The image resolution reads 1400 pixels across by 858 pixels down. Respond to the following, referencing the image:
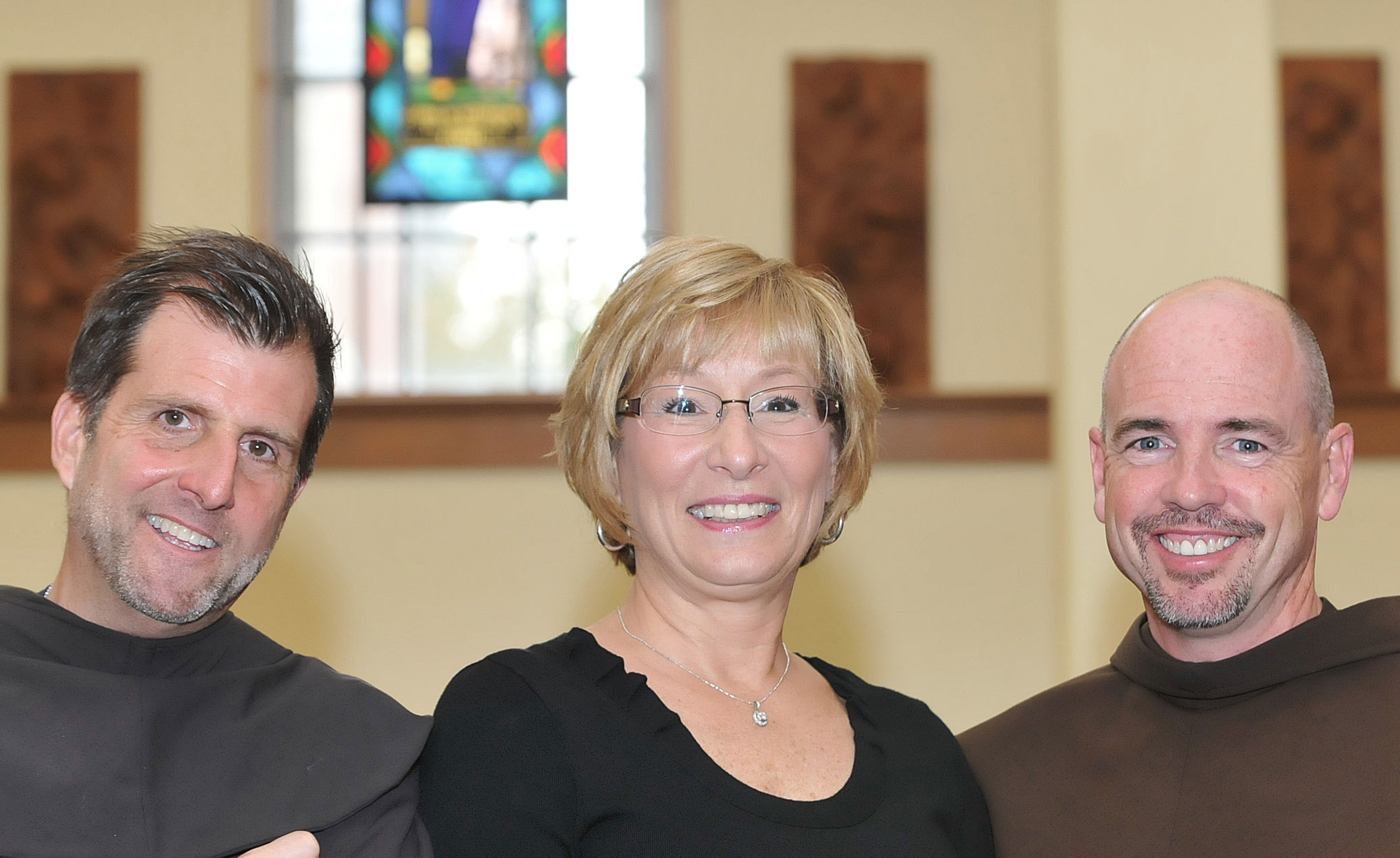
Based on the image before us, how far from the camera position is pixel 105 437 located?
209 centimetres

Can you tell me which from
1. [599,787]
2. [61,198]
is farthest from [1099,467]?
[61,198]

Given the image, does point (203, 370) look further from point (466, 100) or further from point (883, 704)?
point (466, 100)

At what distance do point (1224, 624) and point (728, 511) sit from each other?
881mm

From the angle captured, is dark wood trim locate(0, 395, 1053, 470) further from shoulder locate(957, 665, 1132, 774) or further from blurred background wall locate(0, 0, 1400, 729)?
shoulder locate(957, 665, 1132, 774)

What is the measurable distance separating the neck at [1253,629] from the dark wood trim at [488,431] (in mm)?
2911

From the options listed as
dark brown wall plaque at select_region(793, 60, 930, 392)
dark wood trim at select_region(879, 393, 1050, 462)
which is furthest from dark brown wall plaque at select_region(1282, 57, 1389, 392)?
dark brown wall plaque at select_region(793, 60, 930, 392)

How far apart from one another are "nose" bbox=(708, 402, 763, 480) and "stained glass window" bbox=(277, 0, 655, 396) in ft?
11.9

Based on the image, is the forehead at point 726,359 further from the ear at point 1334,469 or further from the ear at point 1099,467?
the ear at point 1334,469

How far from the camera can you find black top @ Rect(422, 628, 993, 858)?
6.59 feet

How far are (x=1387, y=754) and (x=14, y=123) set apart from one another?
17.6 feet

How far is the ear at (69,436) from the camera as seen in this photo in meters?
2.13

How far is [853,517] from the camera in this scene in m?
5.41

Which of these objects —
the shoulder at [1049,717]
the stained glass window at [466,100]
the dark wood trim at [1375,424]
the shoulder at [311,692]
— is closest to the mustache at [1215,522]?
the shoulder at [1049,717]

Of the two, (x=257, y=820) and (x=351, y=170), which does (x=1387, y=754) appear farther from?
(x=351, y=170)
